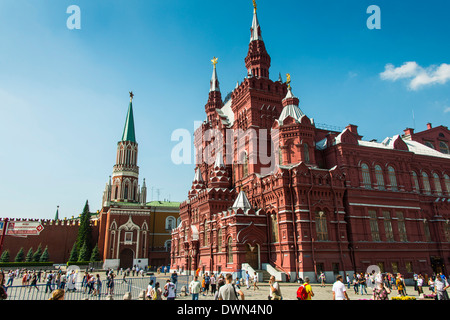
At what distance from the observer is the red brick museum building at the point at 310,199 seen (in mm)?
33656

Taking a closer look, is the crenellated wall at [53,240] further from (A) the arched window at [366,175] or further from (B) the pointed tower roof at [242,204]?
(A) the arched window at [366,175]

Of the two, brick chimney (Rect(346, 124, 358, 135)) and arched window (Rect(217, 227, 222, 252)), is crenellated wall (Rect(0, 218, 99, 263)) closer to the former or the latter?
arched window (Rect(217, 227, 222, 252))

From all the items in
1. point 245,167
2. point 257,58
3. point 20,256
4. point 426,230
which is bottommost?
point 20,256

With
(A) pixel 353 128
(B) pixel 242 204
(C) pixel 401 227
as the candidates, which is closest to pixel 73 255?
(B) pixel 242 204

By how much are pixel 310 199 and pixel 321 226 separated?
3.03 m

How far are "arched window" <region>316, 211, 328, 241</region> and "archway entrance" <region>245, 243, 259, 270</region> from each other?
7021mm

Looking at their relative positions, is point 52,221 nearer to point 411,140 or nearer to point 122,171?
point 122,171

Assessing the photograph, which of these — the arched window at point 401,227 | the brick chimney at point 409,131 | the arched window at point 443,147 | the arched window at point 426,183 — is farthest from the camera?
the arched window at point 443,147

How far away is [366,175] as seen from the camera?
38.7 metres

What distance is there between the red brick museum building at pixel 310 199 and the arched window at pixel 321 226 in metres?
0.10

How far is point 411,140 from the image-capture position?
4797cm

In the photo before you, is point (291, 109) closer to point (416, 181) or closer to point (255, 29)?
point (255, 29)

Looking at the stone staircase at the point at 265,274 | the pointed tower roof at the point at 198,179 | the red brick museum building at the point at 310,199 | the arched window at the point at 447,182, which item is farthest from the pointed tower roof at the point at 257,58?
the arched window at the point at 447,182
